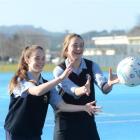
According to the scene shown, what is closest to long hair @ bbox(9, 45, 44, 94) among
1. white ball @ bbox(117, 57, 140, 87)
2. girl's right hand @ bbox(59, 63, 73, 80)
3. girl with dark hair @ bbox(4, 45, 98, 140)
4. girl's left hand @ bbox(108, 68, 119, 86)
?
girl with dark hair @ bbox(4, 45, 98, 140)

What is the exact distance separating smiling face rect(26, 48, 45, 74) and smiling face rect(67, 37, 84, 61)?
19.8 inches

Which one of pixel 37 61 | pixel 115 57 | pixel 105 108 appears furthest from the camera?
pixel 115 57

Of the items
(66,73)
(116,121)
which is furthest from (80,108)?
(116,121)

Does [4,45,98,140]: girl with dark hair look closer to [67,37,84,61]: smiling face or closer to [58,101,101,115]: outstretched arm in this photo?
[58,101,101,115]: outstretched arm

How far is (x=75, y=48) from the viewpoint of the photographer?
625 centimetres

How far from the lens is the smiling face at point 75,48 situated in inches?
246

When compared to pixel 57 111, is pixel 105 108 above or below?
below

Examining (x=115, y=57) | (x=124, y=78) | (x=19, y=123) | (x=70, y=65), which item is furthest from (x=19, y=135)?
(x=115, y=57)

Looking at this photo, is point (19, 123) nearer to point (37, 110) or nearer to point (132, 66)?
point (37, 110)

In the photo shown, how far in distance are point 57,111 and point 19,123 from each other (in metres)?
0.61

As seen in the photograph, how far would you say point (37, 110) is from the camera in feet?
19.2

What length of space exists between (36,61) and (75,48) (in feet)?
2.01

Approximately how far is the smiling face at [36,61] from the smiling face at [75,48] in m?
0.50

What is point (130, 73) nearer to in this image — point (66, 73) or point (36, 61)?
point (66, 73)
